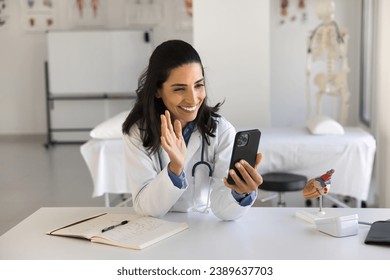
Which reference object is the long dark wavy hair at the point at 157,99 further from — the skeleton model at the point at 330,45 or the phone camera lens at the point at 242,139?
the skeleton model at the point at 330,45

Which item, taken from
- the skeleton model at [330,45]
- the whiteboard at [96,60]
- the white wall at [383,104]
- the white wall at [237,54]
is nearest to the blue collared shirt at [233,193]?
the white wall at [383,104]

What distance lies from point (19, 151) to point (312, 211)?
262 inches

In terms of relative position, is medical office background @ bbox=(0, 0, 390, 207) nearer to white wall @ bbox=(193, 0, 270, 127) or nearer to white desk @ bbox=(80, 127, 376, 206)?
white wall @ bbox=(193, 0, 270, 127)

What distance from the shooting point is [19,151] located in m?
8.45

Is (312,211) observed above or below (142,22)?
below

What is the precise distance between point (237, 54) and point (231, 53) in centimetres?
5

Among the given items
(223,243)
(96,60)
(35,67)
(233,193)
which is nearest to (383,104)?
(233,193)

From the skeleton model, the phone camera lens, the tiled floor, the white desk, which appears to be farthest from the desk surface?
the skeleton model

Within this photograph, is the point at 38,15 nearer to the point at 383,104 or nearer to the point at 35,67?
the point at 35,67

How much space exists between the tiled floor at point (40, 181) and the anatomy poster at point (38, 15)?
1.57 m

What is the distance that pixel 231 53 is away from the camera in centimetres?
545

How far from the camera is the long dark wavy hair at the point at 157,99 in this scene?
2.37m
